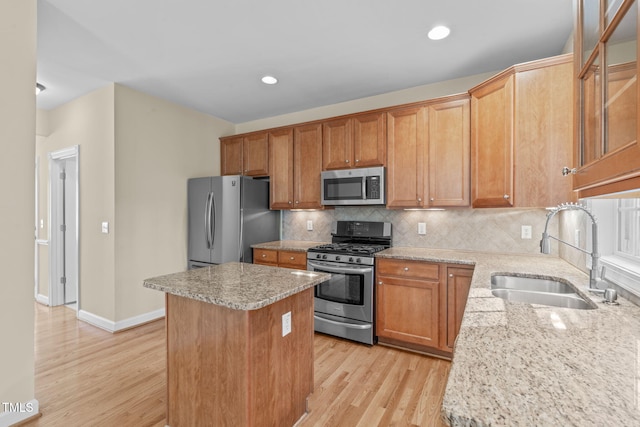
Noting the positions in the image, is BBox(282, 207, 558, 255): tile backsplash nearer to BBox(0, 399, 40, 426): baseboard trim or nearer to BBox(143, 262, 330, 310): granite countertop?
BBox(143, 262, 330, 310): granite countertop

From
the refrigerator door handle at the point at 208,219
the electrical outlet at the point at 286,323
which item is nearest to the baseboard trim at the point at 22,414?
the electrical outlet at the point at 286,323

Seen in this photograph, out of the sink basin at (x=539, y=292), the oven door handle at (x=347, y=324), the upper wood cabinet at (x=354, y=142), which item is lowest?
the oven door handle at (x=347, y=324)

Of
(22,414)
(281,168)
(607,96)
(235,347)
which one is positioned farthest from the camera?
(281,168)

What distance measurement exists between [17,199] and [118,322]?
6.17ft

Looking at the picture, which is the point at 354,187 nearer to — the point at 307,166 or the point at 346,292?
the point at 307,166

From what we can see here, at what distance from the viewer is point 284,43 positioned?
2.48 m

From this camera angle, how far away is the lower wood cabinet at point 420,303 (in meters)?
2.58

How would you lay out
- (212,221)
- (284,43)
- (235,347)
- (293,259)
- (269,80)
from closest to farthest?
(235,347) → (284,43) → (269,80) → (293,259) → (212,221)

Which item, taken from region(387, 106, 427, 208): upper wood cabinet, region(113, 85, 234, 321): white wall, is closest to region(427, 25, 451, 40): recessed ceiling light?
region(387, 106, 427, 208): upper wood cabinet

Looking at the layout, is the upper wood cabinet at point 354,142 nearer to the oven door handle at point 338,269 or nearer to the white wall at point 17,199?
the oven door handle at point 338,269

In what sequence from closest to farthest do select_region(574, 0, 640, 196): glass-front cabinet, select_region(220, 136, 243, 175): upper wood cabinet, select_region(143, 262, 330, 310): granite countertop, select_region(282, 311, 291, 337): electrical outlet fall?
select_region(574, 0, 640, 196): glass-front cabinet, select_region(143, 262, 330, 310): granite countertop, select_region(282, 311, 291, 337): electrical outlet, select_region(220, 136, 243, 175): upper wood cabinet

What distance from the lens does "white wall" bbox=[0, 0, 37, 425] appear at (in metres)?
1.85

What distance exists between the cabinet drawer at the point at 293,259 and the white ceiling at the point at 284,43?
1.87 meters

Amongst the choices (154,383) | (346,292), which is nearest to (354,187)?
(346,292)
